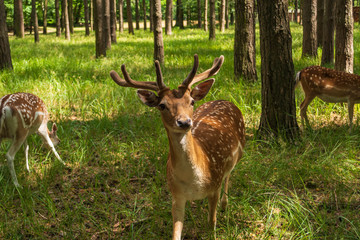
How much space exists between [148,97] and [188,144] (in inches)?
19.3

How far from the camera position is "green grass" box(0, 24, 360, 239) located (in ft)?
10.6

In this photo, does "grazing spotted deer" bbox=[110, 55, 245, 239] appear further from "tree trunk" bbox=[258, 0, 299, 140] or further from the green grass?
"tree trunk" bbox=[258, 0, 299, 140]

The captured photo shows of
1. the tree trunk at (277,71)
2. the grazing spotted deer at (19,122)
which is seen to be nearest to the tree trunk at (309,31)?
the tree trunk at (277,71)

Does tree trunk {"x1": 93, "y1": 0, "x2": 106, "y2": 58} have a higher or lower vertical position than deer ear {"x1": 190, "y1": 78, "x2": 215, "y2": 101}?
higher

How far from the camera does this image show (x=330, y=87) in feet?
17.7

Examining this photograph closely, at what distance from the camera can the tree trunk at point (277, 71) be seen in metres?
4.53

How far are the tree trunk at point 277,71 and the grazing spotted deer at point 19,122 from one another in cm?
287

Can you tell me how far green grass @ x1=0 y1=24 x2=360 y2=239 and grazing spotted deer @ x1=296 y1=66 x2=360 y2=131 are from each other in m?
0.28

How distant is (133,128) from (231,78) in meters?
3.00

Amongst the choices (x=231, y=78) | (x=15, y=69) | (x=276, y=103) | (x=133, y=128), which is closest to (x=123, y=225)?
(x=133, y=128)

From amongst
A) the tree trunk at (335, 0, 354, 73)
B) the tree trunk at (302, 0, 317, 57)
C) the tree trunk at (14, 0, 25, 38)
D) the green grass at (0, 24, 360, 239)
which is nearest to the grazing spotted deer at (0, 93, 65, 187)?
the green grass at (0, 24, 360, 239)

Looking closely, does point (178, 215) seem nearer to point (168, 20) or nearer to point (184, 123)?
point (184, 123)

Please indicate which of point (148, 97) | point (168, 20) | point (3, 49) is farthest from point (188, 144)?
point (168, 20)

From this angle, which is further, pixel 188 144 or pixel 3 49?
pixel 3 49
